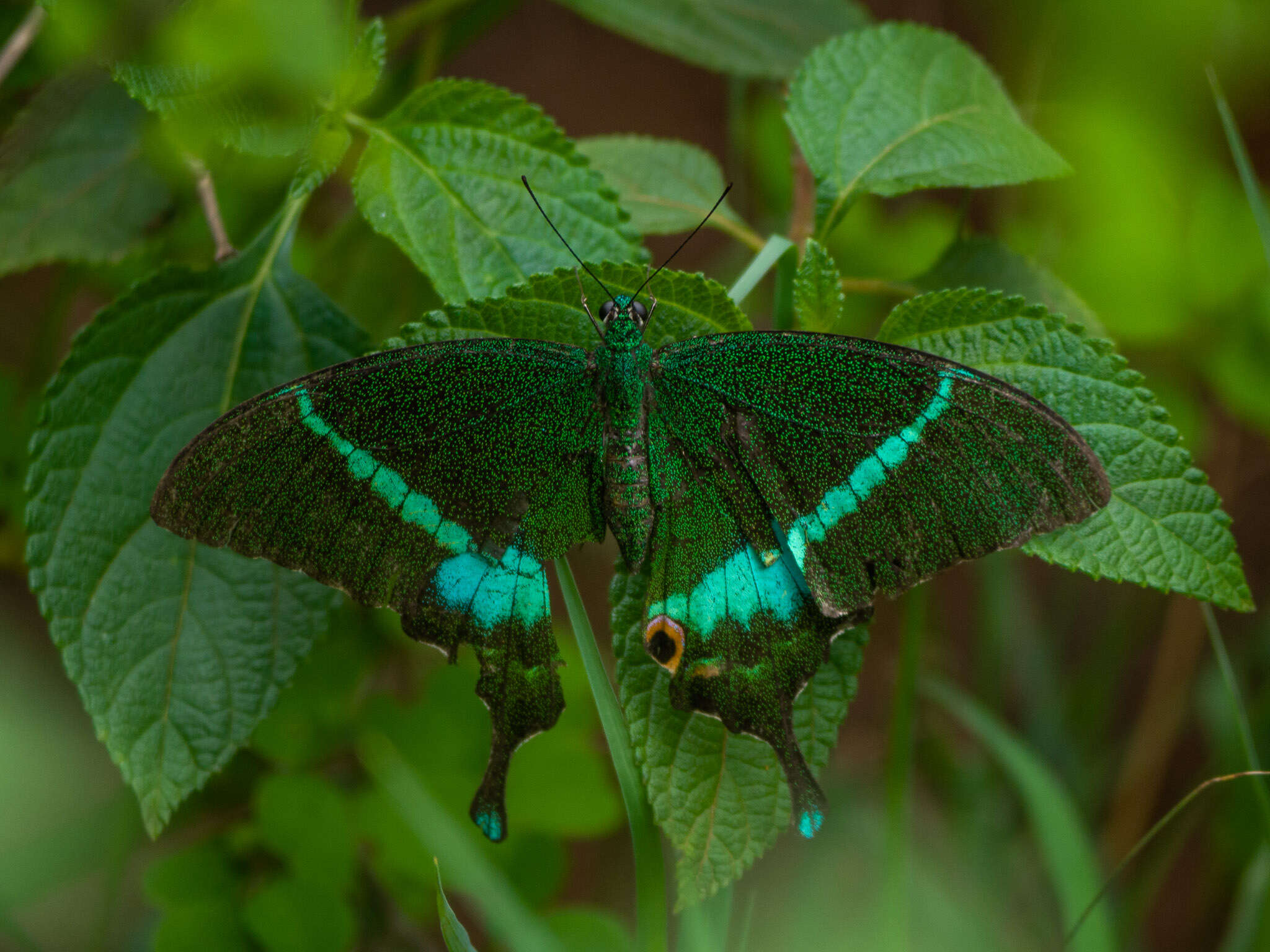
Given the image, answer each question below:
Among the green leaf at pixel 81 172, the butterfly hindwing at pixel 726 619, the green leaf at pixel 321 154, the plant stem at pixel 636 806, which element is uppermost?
the green leaf at pixel 321 154

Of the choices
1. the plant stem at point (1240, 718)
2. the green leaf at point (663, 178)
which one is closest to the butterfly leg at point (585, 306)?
the green leaf at point (663, 178)

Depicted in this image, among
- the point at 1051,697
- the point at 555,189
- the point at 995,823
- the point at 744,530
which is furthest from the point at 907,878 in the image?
the point at 555,189

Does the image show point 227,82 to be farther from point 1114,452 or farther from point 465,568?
point 1114,452

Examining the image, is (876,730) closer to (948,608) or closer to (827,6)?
(948,608)

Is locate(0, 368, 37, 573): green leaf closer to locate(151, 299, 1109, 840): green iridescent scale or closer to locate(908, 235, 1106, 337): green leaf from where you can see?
locate(151, 299, 1109, 840): green iridescent scale

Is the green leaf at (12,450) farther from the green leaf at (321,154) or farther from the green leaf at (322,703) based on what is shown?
the green leaf at (321,154)

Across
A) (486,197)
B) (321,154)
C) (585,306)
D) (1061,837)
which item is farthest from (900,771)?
(321,154)
